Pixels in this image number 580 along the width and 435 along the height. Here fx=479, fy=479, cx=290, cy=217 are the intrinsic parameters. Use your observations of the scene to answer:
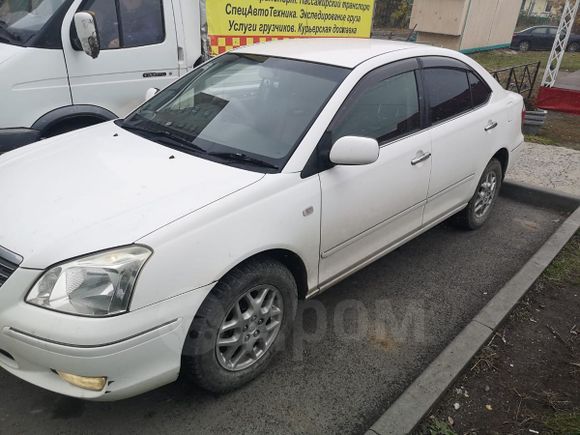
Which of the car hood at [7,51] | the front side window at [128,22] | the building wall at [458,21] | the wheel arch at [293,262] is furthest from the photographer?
the building wall at [458,21]

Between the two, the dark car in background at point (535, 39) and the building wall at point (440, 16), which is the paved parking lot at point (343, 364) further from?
the dark car in background at point (535, 39)

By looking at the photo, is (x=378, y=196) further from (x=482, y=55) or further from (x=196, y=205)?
(x=482, y=55)

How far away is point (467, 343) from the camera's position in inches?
111

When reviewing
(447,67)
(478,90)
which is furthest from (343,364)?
(478,90)

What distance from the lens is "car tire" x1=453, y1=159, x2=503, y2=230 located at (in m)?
4.20

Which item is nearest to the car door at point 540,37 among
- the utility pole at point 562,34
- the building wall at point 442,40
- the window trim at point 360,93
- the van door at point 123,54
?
the building wall at point 442,40

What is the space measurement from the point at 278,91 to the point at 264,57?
1.46 feet

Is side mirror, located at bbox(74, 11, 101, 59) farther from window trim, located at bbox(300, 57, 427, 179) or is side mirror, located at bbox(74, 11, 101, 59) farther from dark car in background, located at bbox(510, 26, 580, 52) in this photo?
dark car in background, located at bbox(510, 26, 580, 52)

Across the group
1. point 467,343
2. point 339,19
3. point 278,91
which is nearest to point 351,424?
point 467,343

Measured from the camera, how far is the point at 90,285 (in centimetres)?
192

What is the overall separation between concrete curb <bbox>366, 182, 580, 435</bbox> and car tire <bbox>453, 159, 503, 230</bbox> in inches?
23.7

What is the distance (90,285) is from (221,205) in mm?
648

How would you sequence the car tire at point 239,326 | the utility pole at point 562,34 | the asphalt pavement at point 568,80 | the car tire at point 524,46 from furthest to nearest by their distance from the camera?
1. the car tire at point 524,46
2. the asphalt pavement at point 568,80
3. the utility pole at point 562,34
4. the car tire at point 239,326

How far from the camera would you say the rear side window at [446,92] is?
3.39m
